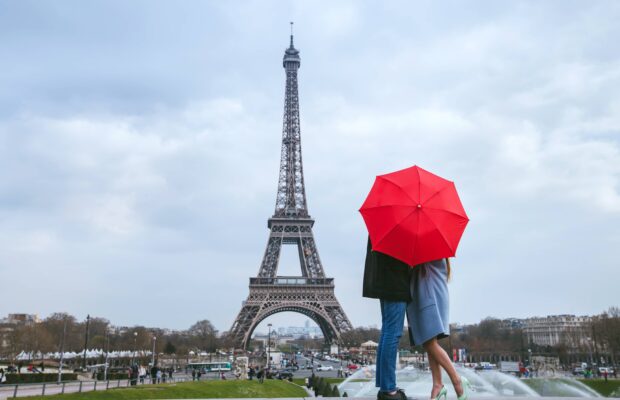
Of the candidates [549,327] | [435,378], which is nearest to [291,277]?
[435,378]

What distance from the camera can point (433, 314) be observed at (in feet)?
17.1

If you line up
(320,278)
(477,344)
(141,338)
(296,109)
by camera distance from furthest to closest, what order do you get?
(477,344), (141,338), (296,109), (320,278)

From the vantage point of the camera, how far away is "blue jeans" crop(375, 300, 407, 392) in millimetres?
5109

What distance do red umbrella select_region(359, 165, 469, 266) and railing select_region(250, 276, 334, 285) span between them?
60.8m

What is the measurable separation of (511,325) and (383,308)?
15205cm

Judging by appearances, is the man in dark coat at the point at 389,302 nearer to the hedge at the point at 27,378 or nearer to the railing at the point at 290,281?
the hedge at the point at 27,378

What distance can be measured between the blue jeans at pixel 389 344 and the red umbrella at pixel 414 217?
1.69ft

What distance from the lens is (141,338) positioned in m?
85.6

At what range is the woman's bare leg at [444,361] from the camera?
5.15 m

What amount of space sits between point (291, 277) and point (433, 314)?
6148 cm

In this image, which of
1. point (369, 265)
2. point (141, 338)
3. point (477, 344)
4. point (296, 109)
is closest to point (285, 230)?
point (296, 109)

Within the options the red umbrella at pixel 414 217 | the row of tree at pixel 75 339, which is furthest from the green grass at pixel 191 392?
the row of tree at pixel 75 339

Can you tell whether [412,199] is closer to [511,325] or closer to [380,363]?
[380,363]

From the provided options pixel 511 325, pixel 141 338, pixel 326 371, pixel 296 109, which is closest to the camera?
pixel 326 371
